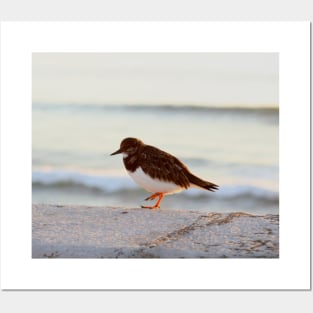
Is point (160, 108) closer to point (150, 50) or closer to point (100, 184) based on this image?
point (150, 50)

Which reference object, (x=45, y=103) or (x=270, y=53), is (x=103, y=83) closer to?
(x=45, y=103)

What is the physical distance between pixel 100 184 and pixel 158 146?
0.57 meters

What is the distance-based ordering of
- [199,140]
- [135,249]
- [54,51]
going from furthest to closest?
[199,140] → [54,51] → [135,249]

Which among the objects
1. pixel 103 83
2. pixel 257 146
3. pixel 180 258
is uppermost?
pixel 103 83

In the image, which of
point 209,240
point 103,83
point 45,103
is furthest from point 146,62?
point 209,240

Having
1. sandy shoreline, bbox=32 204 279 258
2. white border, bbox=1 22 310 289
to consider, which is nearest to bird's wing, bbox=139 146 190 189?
sandy shoreline, bbox=32 204 279 258

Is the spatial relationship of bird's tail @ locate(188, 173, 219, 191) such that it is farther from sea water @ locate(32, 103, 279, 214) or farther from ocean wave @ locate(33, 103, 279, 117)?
ocean wave @ locate(33, 103, 279, 117)

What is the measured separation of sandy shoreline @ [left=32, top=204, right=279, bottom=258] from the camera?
494 cm

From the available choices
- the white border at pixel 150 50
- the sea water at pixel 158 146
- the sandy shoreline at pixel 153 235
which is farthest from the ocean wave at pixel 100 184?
the white border at pixel 150 50

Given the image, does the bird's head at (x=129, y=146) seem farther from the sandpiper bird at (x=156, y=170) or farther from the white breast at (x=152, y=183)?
the white breast at (x=152, y=183)

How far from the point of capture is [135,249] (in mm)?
4910

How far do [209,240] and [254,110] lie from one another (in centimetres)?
102

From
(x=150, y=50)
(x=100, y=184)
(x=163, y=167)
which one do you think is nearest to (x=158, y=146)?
(x=163, y=167)

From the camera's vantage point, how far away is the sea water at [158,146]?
17.7 feet
